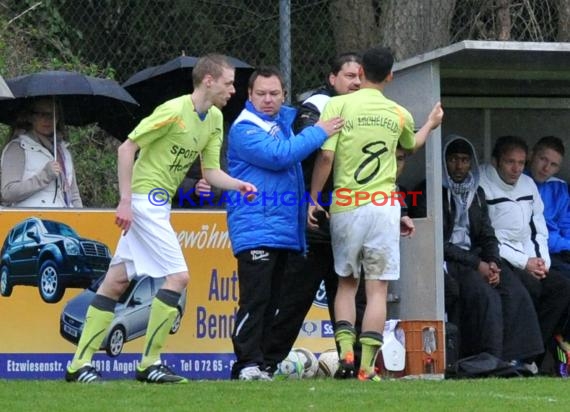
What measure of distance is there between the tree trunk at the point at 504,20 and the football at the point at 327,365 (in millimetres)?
4138

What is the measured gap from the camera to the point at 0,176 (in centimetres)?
1051

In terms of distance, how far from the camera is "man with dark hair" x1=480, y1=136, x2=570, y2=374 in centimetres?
1095

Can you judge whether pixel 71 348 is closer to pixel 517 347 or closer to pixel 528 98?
pixel 517 347

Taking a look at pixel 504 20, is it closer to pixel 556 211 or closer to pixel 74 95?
pixel 556 211

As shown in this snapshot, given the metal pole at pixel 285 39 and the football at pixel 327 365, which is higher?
the metal pole at pixel 285 39

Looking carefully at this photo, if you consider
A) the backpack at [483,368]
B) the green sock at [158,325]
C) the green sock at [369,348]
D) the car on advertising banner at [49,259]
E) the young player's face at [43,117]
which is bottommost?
the backpack at [483,368]

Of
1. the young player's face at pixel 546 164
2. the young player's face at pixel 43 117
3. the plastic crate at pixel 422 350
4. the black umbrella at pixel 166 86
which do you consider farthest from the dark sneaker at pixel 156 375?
the young player's face at pixel 546 164

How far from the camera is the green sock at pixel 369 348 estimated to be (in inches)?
361

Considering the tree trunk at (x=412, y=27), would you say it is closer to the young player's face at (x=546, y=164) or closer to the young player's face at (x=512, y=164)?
the young player's face at (x=546, y=164)

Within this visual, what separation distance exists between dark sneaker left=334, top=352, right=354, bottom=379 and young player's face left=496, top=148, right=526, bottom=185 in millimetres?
2517

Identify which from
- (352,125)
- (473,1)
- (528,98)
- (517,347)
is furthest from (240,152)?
(473,1)

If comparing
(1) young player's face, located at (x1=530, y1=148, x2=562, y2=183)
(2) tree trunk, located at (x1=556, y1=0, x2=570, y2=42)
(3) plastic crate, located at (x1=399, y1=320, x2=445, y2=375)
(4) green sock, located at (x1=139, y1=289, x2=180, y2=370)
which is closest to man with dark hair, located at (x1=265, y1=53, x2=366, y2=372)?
(3) plastic crate, located at (x1=399, y1=320, x2=445, y2=375)

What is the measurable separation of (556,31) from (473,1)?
871mm

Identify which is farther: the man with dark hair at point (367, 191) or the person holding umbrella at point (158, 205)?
the man with dark hair at point (367, 191)
